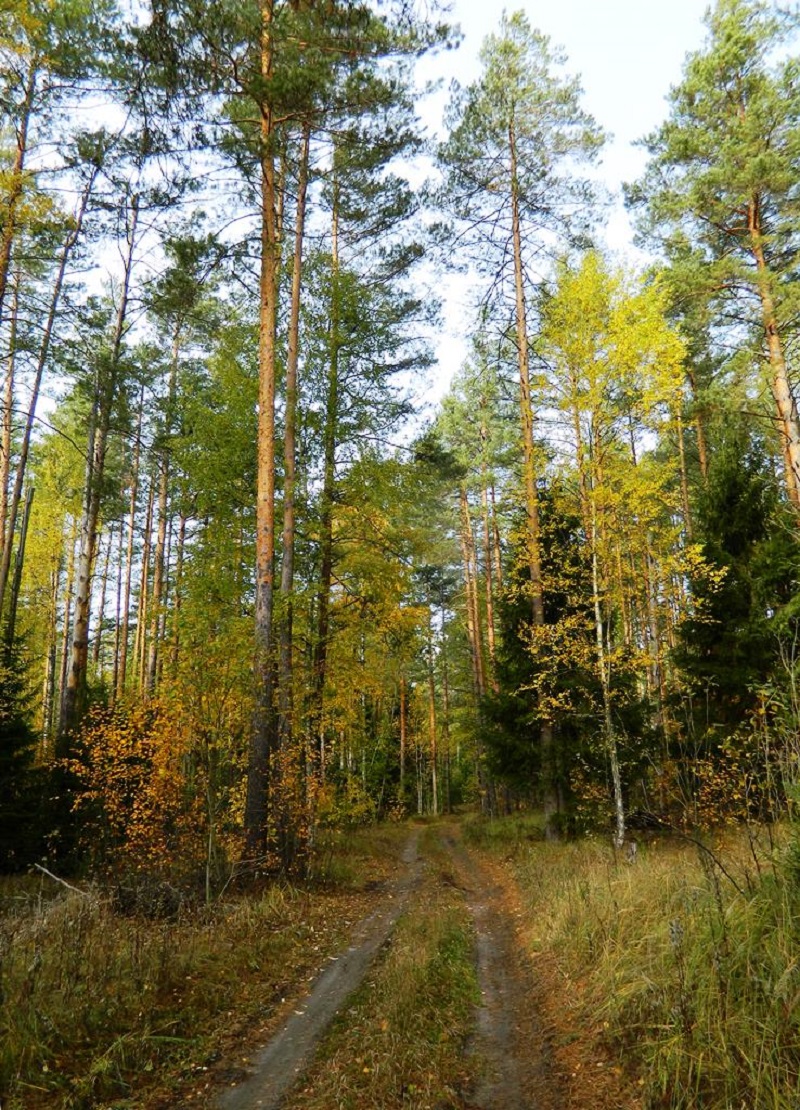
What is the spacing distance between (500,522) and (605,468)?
1231cm

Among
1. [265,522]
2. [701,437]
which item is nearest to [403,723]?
[701,437]

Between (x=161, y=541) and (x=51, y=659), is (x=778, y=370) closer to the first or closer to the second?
(x=161, y=541)

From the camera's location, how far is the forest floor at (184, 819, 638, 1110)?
4008 millimetres

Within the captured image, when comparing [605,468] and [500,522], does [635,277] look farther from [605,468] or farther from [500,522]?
[500,522]

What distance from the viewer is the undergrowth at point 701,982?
10.8 ft

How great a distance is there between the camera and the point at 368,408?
46.4ft

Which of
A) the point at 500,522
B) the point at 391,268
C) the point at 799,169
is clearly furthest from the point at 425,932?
the point at 500,522

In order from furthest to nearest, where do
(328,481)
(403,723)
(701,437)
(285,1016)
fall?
1. (403,723)
2. (701,437)
3. (328,481)
4. (285,1016)

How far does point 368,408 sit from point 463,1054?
12.1m

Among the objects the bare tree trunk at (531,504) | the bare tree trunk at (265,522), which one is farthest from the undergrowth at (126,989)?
the bare tree trunk at (531,504)

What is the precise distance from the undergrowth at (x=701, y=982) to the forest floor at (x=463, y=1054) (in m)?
0.27

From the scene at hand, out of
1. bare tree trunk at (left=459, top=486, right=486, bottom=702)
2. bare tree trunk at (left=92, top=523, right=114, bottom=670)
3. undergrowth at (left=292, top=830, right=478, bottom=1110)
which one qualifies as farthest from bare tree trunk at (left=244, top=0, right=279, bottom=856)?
bare tree trunk at (left=92, top=523, right=114, bottom=670)

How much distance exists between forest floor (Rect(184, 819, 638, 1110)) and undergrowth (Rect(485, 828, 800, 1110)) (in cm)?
27

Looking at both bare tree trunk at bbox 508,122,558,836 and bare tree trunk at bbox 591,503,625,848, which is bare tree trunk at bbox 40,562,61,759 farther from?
bare tree trunk at bbox 591,503,625,848
